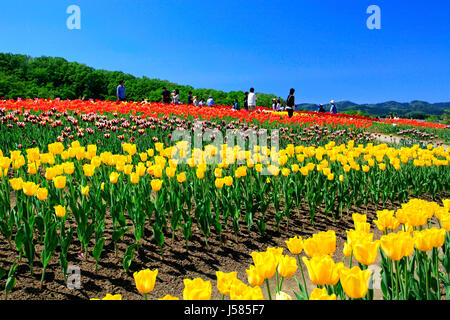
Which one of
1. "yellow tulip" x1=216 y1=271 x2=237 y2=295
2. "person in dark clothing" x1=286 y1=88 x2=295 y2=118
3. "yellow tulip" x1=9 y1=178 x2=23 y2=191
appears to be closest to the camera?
"yellow tulip" x1=216 y1=271 x2=237 y2=295

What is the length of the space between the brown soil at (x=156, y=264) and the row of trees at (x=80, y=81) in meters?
49.1

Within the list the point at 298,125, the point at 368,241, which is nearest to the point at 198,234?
the point at 368,241

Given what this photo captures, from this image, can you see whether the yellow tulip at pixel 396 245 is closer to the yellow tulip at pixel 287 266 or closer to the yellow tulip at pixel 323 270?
the yellow tulip at pixel 323 270

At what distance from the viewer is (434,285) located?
2.19 metres

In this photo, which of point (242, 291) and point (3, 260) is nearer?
point (242, 291)

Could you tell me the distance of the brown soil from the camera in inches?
113

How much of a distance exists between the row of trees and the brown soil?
49.1 m

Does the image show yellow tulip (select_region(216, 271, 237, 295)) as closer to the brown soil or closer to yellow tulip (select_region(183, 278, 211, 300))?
yellow tulip (select_region(183, 278, 211, 300))

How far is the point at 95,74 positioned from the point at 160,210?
59.1 meters

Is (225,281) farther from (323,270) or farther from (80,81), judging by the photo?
(80,81)

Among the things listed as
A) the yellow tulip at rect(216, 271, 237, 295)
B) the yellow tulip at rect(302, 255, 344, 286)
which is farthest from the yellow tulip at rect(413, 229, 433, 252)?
the yellow tulip at rect(216, 271, 237, 295)

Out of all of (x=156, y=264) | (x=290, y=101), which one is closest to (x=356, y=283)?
(x=156, y=264)
